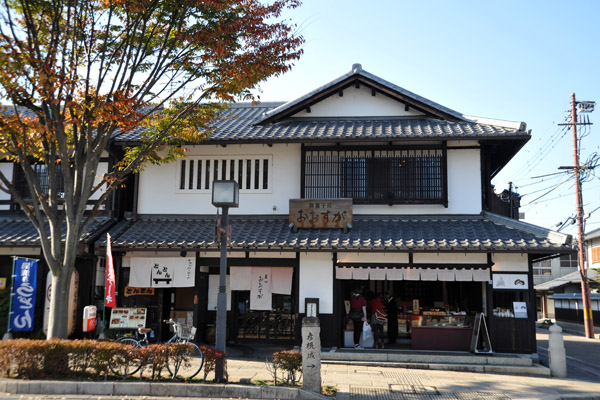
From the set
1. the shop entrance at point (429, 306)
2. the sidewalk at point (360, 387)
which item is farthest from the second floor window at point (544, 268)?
the sidewalk at point (360, 387)

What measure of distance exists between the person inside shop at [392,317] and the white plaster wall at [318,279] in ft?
12.0

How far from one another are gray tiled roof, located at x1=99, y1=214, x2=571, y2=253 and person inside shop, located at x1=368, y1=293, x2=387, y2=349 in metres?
2.63

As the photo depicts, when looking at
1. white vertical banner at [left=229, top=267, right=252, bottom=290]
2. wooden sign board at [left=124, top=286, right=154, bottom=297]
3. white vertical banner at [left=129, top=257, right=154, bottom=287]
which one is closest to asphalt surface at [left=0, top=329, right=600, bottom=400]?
white vertical banner at [left=229, top=267, right=252, bottom=290]

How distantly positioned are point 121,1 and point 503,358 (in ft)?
41.4

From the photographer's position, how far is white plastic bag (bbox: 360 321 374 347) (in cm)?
1491

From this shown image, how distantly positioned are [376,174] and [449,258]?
349 centimetres

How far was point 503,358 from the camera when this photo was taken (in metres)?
13.0

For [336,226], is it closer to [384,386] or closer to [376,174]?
[376,174]

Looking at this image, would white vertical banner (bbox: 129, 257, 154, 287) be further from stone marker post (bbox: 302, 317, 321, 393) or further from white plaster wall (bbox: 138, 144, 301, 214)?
stone marker post (bbox: 302, 317, 321, 393)

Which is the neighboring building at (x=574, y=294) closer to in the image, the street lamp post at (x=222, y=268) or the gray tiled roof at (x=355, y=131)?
the gray tiled roof at (x=355, y=131)

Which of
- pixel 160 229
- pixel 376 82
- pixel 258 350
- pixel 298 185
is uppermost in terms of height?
pixel 376 82

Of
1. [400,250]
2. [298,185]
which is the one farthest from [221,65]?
[400,250]

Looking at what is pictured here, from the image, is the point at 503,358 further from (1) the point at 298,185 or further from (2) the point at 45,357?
(2) the point at 45,357

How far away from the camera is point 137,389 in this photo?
9320mm
